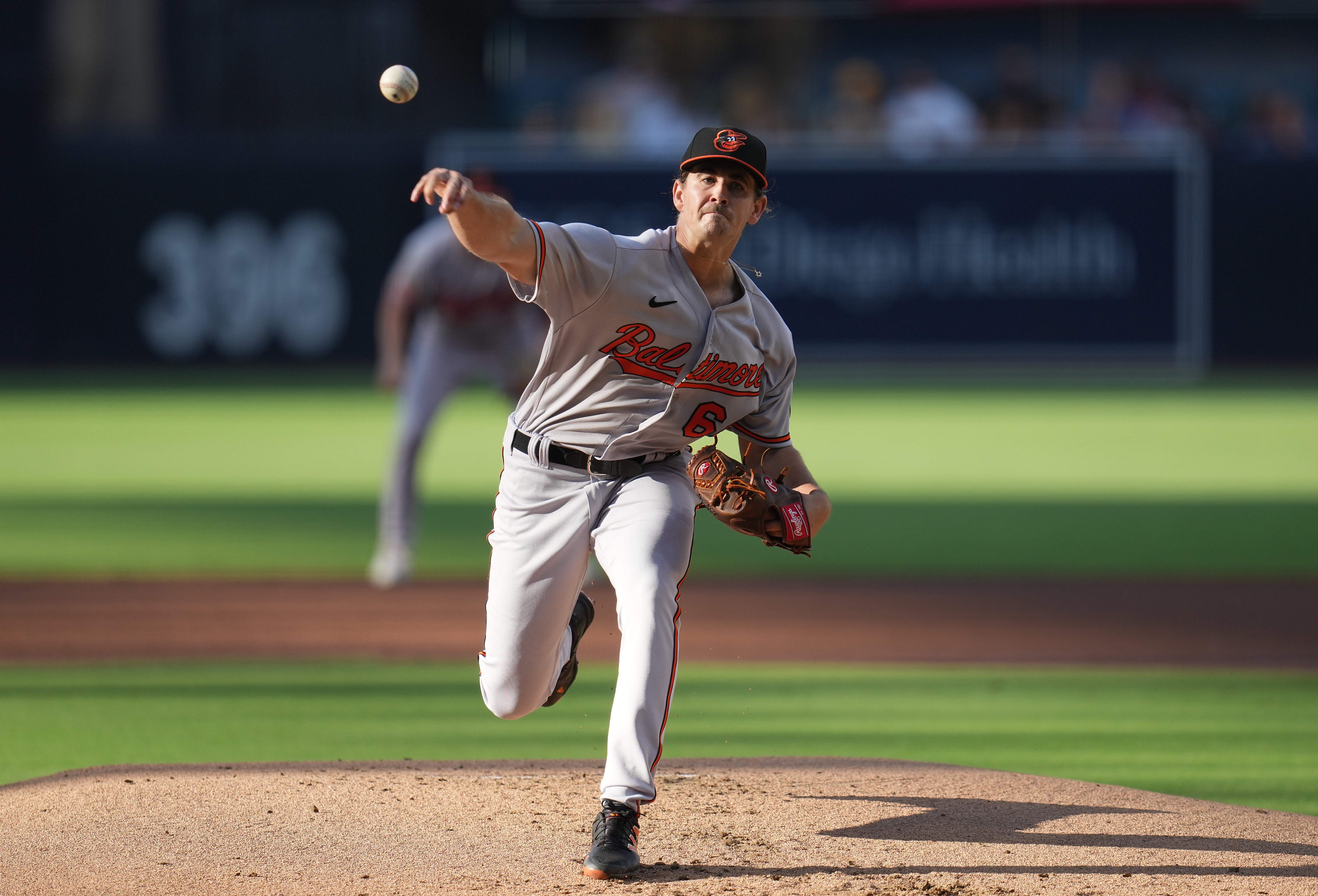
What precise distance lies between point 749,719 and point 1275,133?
60.7ft

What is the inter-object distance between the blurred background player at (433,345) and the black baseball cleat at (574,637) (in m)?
3.35

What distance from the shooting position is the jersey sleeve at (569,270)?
13.4 feet

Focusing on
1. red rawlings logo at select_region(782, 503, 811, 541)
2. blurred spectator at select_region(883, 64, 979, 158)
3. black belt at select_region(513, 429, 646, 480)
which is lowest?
red rawlings logo at select_region(782, 503, 811, 541)

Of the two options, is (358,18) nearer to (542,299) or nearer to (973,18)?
(973,18)

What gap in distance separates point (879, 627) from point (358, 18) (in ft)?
59.2

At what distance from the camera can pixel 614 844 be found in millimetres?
3875

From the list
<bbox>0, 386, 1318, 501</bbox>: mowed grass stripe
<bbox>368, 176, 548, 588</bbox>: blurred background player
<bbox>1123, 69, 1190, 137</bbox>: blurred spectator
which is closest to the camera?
<bbox>368, 176, 548, 588</bbox>: blurred background player

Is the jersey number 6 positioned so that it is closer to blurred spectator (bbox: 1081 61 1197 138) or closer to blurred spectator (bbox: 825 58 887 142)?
blurred spectator (bbox: 825 58 887 142)

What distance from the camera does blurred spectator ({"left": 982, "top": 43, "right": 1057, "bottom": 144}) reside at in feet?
69.1

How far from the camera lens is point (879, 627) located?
7535mm

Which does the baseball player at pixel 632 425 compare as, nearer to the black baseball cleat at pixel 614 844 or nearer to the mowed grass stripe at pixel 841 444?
the black baseball cleat at pixel 614 844

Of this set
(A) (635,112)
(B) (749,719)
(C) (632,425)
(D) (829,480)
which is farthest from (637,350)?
(A) (635,112)

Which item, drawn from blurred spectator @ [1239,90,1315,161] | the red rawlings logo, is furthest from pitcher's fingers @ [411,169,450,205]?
blurred spectator @ [1239,90,1315,161]

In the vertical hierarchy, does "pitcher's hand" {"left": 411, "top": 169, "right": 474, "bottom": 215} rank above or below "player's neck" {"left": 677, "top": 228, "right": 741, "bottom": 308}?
above
